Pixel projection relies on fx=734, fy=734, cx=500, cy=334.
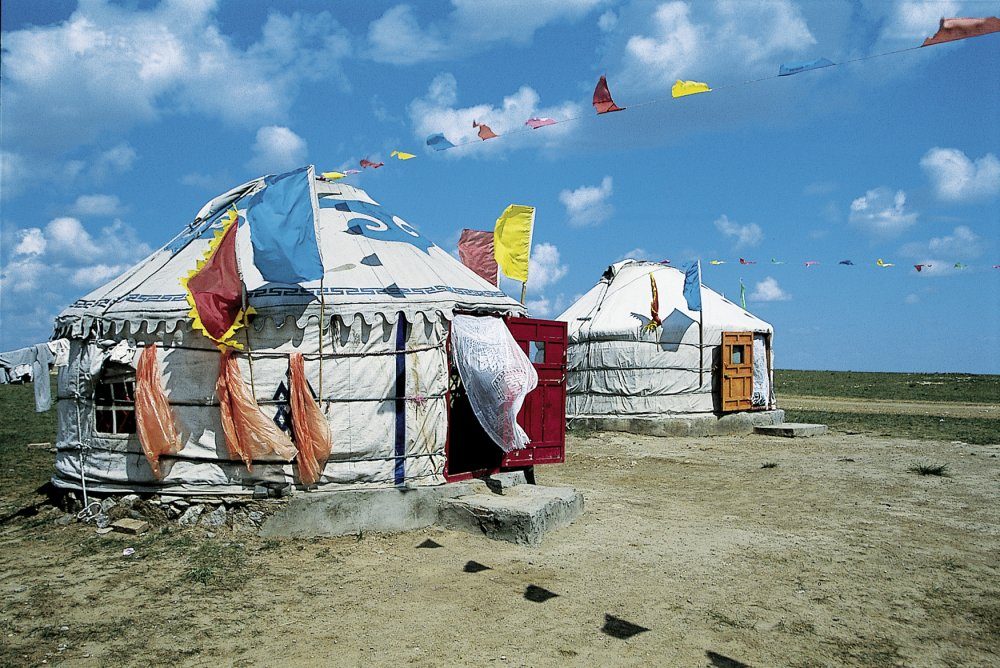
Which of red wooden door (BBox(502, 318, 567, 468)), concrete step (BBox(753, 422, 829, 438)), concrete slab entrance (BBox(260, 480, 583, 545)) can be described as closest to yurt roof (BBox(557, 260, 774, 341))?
concrete step (BBox(753, 422, 829, 438))

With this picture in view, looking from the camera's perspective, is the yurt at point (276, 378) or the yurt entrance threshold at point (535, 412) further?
the yurt entrance threshold at point (535, 412)

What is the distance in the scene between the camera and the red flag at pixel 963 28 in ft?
11.0

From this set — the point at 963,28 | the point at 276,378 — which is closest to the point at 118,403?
the point at 276,378

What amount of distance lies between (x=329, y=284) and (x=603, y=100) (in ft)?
8.08

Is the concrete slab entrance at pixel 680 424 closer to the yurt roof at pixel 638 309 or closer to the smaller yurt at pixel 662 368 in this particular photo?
the smaller yurt at pixel 662 368

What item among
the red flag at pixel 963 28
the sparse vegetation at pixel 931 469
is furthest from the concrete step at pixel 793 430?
the red flag at pixel 963 28

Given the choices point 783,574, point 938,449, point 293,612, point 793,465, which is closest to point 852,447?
point 938,449

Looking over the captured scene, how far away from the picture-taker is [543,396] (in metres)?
6.96

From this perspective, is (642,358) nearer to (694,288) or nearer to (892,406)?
(694,288)

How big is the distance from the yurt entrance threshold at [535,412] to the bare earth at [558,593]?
2.43 feet

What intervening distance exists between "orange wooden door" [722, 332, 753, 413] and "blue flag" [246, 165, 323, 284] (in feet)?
27.1

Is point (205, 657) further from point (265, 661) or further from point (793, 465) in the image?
point (793, 465)

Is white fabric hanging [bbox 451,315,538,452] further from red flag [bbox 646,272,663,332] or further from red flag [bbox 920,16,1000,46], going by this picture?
red flag [bbox 646,272,663,332]

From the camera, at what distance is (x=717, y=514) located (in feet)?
20.7
